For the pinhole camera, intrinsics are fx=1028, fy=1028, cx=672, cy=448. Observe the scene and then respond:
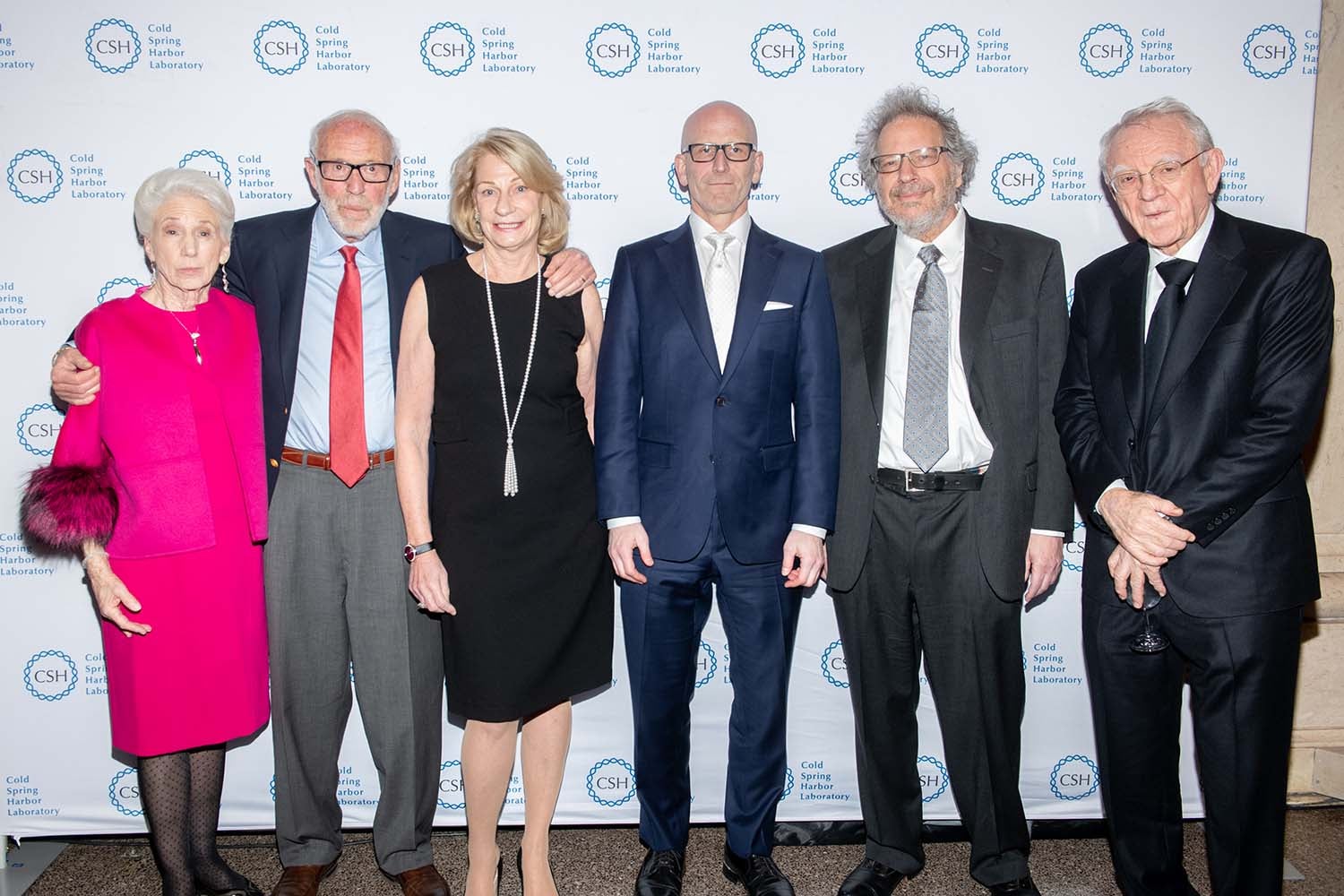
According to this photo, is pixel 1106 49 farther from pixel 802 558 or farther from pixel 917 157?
pixel 802 558

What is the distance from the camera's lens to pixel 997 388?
2.75 m

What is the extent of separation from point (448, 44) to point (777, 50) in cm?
104

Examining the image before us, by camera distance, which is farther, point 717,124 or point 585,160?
point 585,160

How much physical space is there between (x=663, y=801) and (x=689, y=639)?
48 cm

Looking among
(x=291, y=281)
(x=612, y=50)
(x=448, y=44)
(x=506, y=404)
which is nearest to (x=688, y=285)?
(x=506, y=404)

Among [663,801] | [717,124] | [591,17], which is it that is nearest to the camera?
[717,124]

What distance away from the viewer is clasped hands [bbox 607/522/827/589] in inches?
108

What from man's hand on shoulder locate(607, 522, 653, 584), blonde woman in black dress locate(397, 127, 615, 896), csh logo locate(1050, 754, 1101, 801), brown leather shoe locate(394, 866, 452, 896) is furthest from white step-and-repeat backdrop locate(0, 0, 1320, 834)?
csh logo locate(1050, 754, 1101, 801)

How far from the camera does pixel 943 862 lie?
10.7 feet

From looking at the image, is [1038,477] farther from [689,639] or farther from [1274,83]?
[1274,83]

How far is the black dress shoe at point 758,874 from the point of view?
9.66ft

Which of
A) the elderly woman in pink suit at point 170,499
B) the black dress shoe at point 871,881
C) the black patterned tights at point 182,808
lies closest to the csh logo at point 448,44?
the elderly woman in pink suit at point 170,499

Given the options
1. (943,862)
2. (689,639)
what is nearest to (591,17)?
(689,639)

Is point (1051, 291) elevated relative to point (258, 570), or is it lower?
elevated
